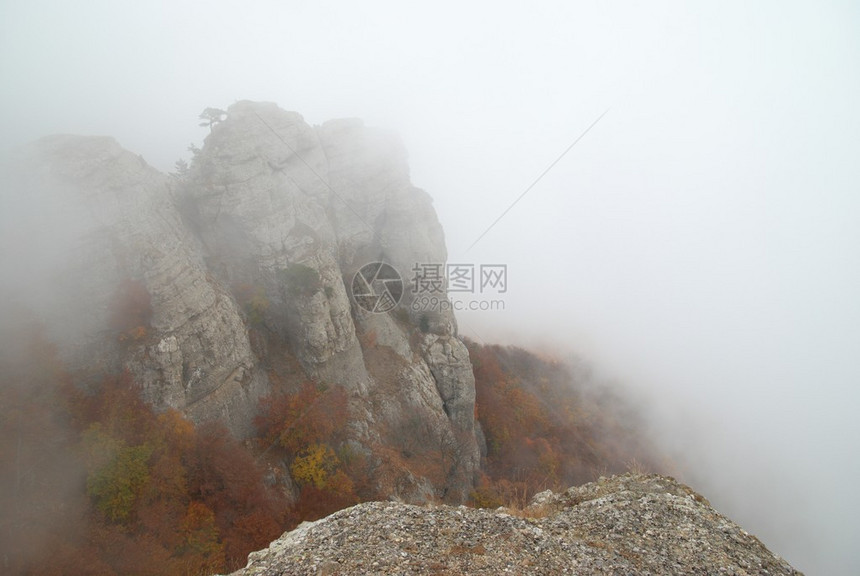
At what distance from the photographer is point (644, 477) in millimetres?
19875

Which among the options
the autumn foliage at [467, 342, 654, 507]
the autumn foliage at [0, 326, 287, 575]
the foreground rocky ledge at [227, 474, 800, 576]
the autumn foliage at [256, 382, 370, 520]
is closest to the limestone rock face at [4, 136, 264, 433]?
the autumn foliage at [0, 326, 287, 575]

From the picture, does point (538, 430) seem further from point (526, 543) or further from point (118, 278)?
point (118, 278)

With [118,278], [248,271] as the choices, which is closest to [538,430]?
[248,271]

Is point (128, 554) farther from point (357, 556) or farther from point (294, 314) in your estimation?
point (294, 314)

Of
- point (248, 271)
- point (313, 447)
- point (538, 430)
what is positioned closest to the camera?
point (313, 447)

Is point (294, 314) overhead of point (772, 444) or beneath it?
overhead

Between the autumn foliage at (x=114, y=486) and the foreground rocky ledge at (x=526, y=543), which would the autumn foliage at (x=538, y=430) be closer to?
the foreground rocky ledge at (x=526, y=543)

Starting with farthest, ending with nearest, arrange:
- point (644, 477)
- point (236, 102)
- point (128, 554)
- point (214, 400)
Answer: point (236, 102), point (214, 400), point (644, 477), point (128, 554)

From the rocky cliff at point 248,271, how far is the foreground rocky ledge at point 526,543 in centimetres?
1495

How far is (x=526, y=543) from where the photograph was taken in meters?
14.0

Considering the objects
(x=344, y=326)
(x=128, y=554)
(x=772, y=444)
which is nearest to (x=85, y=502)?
(x=128, y=554)

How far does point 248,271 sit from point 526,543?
28.1m

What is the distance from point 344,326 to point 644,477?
2404 cm

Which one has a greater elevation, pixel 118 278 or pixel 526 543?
pixel 118 278
